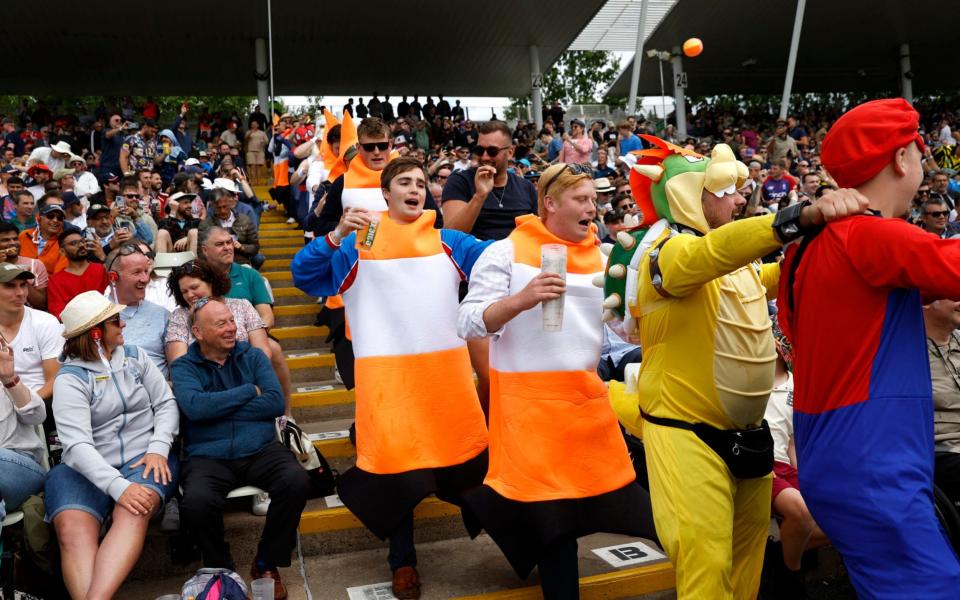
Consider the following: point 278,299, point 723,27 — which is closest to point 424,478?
point 278,299

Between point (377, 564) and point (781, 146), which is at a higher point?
point (781, 146)

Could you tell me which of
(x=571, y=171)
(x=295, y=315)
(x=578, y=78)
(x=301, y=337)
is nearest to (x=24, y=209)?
(x=295, y=315)

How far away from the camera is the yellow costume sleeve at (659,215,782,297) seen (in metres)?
2.33

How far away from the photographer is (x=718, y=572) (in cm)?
265

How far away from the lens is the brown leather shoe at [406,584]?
Answer: 3875 millimetres

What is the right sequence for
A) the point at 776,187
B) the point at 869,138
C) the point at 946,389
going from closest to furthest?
1. the point at 869,138
2. the point at 946,389
3. the point at 776,187

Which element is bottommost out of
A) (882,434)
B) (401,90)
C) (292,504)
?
(292,504)

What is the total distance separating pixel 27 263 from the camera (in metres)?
6.54

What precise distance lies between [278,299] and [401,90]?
19.1 metres

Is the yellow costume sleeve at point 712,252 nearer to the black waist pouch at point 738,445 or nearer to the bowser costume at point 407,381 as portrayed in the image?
the black waist pouch at point 738,445

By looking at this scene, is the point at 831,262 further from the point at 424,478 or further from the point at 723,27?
the point at 723,27

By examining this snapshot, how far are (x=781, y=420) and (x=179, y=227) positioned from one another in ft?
21.7

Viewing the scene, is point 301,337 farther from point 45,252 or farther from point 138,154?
point 138,154

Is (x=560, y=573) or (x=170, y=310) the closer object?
(x=560, y=573)
